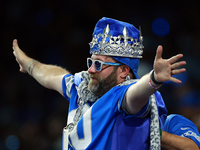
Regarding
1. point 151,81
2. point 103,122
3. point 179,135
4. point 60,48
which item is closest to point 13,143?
point 60,48

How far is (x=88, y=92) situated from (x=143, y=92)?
55 centimetres

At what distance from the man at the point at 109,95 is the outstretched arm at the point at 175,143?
4.2 inches

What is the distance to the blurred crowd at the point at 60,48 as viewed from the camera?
9.86ft

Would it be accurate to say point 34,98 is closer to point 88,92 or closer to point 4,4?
point 4,4

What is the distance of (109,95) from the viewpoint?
1345 millimetres

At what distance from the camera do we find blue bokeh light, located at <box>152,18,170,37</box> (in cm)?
307

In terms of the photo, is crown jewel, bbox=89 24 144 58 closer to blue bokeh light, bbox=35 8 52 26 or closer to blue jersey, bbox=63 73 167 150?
blue jersey, bbox=63 73 167 150

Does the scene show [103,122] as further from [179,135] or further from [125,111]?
[179,135]

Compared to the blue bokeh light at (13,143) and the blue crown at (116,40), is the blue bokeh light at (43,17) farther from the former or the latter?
the blue crown at (116,40)

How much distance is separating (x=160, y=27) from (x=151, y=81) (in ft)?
7.08

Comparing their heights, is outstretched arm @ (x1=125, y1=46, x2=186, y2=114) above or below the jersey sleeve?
above

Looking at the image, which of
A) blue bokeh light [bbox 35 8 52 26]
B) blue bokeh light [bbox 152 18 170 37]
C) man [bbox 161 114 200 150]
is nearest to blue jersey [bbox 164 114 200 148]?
man [bbox 161 114 200 150]

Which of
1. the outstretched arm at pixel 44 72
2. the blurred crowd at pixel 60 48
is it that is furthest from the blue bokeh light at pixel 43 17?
the outstretched arm at pixel 44 72

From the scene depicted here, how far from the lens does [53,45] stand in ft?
11.0
